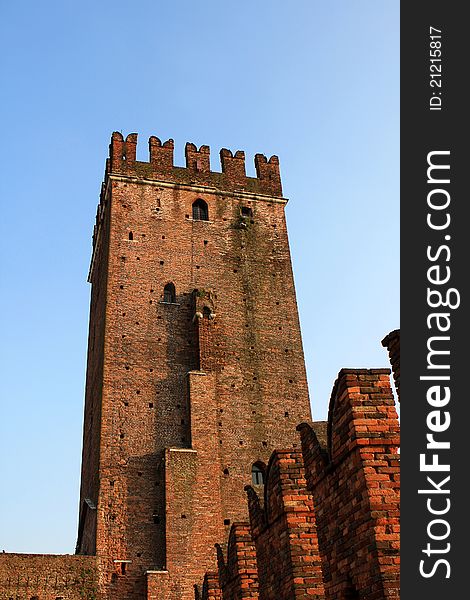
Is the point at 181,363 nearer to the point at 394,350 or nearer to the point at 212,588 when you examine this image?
the point at 212,588

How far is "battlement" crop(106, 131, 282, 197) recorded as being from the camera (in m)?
22.0

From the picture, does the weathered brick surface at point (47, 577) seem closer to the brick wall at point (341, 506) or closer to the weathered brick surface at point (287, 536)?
the weathered brick surface at point (287, 536)

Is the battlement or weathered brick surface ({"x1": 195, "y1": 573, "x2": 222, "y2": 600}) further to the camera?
the battlement

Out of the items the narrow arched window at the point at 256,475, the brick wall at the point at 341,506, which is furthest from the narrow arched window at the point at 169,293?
the brick wall at the point at 341,506

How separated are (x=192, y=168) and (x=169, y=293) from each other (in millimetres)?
4748

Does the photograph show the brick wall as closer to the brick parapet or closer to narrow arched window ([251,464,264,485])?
the brick parapet

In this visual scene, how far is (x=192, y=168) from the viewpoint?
22.6 m

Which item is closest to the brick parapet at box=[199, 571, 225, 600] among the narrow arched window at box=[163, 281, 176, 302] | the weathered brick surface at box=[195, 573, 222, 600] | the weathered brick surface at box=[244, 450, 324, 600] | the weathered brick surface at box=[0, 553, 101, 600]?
the weathered brick surface at box=[195, 573, 222, 600]

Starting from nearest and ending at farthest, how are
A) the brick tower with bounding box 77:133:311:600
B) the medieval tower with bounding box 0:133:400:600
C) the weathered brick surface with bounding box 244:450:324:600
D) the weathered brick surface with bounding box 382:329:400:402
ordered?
the weathered brick surface with bounding box 382:329:400:402
the weathered brick surface with bounding box 244:450:324:600
the medieval tower with bounding box 0:133:400:600
the brick tower with bounding box 77:133:311:600

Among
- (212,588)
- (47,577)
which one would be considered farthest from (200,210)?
(212,588)

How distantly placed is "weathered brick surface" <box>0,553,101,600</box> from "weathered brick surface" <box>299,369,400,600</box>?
10.9 metres

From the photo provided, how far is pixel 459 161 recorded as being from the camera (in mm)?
3955

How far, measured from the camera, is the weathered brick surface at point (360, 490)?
15.5 ft

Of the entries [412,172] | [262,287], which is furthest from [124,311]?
[412,172]
